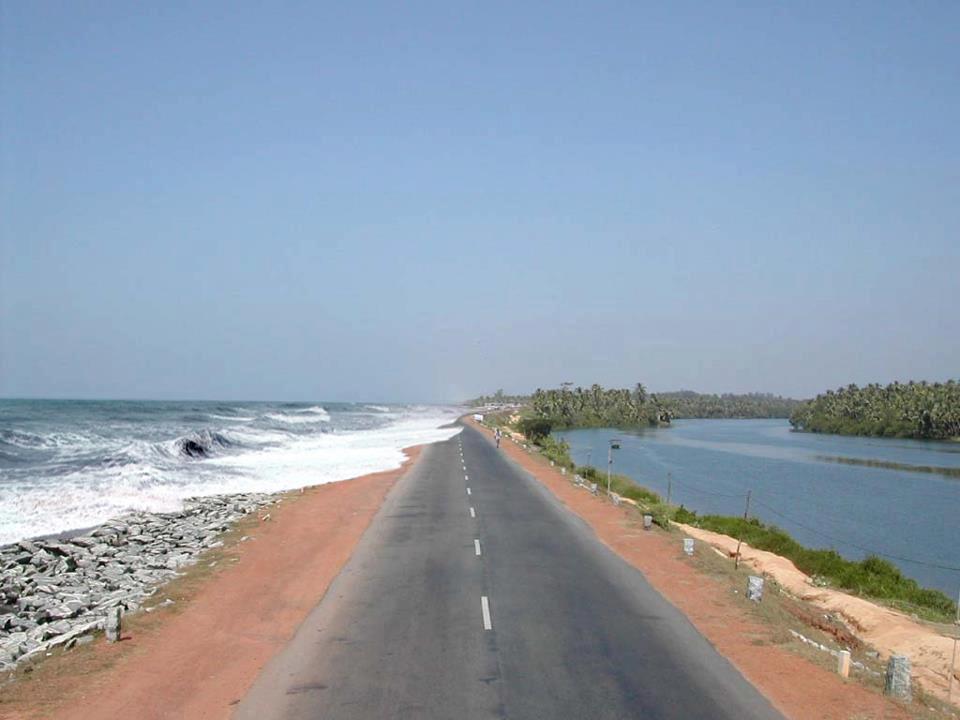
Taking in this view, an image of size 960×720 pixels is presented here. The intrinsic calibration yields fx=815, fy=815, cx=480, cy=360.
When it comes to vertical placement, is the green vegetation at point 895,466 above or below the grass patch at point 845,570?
above

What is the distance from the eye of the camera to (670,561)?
2091cm

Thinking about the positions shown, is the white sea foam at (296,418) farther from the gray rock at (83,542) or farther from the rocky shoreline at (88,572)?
the gray rock at (83,542)

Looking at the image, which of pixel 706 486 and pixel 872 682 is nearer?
pixel 872 682

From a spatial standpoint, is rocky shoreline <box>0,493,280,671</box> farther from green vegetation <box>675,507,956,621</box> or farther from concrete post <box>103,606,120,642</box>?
green vegetation <box>675,507,956,621</box>

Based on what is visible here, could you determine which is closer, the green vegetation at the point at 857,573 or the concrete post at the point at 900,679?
the concrete post at the point at 900,679

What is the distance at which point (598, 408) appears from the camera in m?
183

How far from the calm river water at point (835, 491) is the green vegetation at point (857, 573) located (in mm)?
2998

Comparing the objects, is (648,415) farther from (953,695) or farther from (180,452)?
(953,695)

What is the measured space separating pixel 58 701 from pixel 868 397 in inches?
6465

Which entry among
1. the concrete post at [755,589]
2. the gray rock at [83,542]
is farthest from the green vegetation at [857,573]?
the gray rock at [83,542]

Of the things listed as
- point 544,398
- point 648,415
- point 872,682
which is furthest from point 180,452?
point 648,415

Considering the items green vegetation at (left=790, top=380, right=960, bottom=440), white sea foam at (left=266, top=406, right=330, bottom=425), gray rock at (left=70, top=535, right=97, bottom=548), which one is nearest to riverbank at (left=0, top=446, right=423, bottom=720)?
gray rock at (left=70, top=535, right=97, bottom=548)

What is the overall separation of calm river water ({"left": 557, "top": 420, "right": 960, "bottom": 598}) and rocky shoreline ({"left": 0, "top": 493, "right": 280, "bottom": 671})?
26.1 metres

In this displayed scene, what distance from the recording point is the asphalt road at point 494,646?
9.92m
